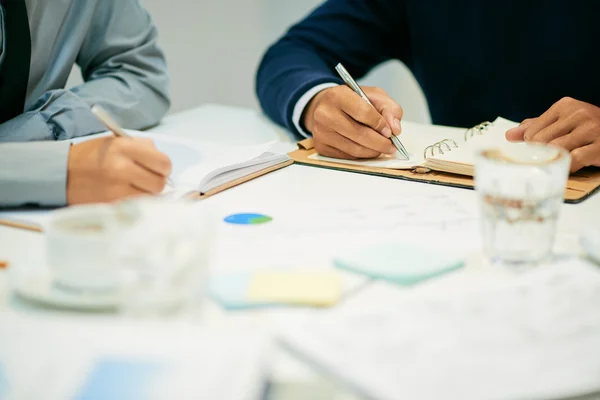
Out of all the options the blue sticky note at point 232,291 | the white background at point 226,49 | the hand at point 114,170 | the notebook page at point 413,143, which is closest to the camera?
the blue sticky note at point 232,291

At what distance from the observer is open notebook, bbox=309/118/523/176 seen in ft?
3.37

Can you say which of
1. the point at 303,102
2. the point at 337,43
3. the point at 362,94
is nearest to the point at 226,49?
the point at 337,43

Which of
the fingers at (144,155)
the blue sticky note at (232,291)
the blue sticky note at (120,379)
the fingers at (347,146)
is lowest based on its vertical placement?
the fingers at (347,146)

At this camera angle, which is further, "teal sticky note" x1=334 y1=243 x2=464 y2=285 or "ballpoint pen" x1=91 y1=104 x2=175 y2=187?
"ballpoint pen" x1=91 y1=104 x2=175 y2=187

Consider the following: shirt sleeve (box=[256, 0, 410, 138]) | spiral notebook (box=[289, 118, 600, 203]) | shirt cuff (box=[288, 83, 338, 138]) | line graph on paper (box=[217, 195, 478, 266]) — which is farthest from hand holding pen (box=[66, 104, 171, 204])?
shirt sleeve (box=[256, 0, 410, 138])

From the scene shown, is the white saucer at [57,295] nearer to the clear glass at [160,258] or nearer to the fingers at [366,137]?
the clear glass at [160,258]

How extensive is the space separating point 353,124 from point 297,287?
0.54 meters

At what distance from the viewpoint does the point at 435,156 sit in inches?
41.3

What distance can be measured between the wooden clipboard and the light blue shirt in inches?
14.0

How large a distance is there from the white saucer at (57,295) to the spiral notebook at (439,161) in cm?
55

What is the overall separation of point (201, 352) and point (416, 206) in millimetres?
447

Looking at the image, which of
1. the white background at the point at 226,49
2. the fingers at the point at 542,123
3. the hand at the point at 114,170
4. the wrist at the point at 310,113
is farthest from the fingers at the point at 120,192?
the white background at the point at 226,49

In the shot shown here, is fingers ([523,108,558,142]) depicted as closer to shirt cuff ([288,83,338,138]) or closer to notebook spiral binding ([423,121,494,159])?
notebook spiral binding ([423,121,494,159])

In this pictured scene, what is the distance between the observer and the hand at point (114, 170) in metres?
0.85
